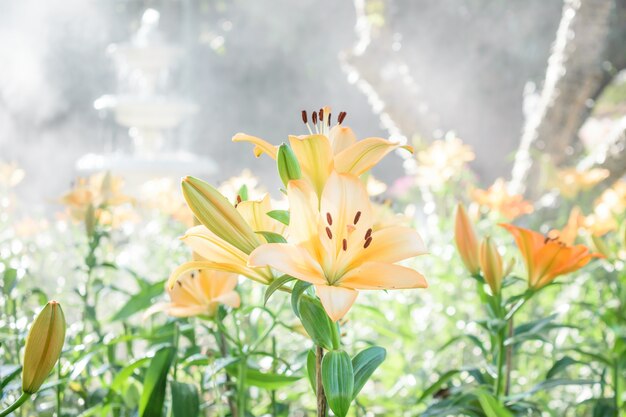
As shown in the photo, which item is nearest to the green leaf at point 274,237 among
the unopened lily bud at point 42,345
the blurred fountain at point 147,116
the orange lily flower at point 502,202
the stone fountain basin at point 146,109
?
the unopened lily bud at point 42,345

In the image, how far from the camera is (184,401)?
1.76ft

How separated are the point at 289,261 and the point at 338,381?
63 millimetres

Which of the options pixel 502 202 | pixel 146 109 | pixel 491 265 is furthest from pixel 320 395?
pixel 146 109

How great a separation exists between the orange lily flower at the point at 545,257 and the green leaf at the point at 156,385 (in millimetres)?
276

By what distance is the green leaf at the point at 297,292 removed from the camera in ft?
1.26

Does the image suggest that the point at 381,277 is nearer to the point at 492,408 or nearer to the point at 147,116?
the point at 492,408

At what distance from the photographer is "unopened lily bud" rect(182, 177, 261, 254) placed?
396 millimetres

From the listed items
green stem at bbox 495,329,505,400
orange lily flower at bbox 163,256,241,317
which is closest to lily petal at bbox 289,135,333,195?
orange lily flower at bbox 163,256,241,317

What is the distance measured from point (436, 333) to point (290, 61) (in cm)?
488

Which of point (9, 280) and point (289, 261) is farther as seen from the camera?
point (9, 280)

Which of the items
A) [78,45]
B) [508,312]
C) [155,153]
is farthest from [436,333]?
[78,45]

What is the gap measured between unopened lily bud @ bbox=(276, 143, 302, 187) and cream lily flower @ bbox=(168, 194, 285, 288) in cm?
4

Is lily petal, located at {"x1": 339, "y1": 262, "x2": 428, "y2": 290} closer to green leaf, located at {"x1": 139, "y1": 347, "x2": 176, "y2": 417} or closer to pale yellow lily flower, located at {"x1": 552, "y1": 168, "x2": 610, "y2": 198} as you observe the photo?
green leaf, located at {"x1": 139, "y1": 347, "x2": 176, "y2": 417}

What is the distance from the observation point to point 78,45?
6250 millimetres
